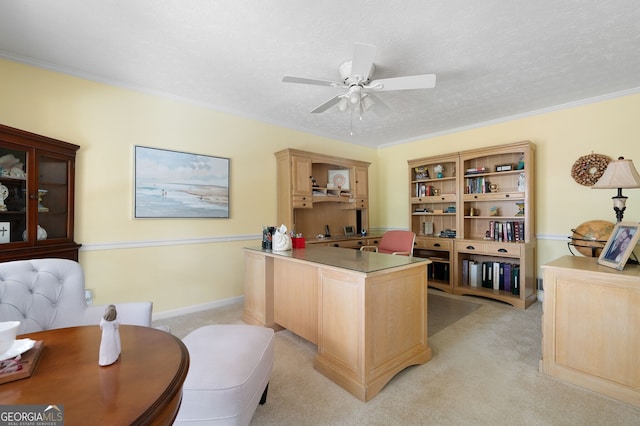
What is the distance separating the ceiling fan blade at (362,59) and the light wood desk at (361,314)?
4.95 feet

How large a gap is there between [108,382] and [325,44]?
249 cm

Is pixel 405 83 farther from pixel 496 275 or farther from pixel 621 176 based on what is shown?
pixel 496 275

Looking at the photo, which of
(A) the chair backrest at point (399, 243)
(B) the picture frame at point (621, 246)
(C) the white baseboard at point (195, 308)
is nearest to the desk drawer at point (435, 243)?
(A) the chair backrest at point (399, 243)

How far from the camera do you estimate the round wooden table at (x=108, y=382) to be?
0.67 meters

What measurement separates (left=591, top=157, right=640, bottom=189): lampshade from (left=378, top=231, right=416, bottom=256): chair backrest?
6.03 ft

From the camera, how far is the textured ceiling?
1909 mm

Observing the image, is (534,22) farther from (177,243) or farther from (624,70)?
(177,243)

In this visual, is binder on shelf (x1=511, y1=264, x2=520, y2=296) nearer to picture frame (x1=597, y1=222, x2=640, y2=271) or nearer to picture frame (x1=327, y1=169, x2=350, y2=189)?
picture frame (x1=597, y1=222, x2=640, y2=271)

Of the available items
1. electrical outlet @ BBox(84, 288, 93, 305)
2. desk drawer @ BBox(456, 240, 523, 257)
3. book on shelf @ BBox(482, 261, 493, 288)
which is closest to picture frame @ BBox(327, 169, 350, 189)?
desk drawer @ BBox(456, 240, 523, 257)

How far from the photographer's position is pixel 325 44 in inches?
90.0

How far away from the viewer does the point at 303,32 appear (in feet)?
7.02

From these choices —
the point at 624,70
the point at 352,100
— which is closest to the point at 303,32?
the point at 352,100

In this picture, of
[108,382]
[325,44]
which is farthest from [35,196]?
[325,44]

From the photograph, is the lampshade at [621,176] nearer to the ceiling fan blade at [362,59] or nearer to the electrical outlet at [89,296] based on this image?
the ceiling fan blade at [362,59]
